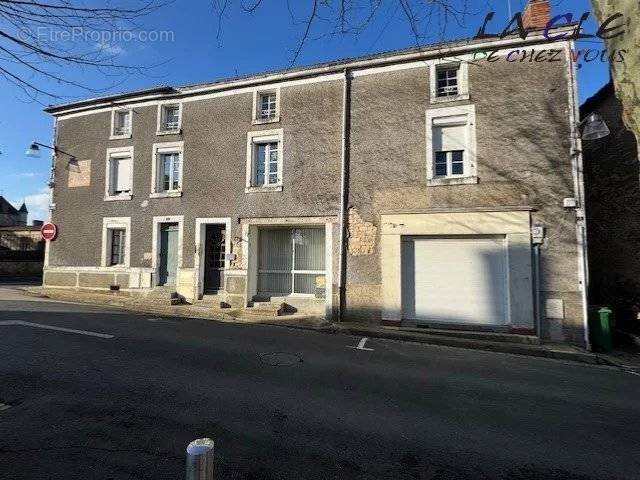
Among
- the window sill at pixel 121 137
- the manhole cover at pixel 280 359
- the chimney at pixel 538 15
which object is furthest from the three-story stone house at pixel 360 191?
the manhole cover at pixel 280 359

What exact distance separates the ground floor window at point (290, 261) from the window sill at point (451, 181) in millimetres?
3643

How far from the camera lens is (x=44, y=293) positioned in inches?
547

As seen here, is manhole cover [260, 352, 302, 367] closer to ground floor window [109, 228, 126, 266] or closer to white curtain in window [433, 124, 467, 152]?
white curtain in window [433, 124, 467, 152]

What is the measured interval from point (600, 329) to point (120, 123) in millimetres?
17183

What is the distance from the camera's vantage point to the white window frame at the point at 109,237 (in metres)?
13.6

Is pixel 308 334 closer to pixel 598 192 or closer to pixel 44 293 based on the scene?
pixel 598 192

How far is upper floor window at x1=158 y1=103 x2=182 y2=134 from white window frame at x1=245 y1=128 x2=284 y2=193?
3.28 m

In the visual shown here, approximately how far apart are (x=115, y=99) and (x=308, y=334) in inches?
488

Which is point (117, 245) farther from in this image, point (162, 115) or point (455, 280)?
point (455, 280)

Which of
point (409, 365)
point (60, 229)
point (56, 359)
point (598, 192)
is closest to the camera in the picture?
point (56, 359)

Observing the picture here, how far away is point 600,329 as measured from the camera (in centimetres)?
851

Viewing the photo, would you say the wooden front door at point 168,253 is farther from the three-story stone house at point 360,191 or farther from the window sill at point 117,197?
the window sill at point 117,197

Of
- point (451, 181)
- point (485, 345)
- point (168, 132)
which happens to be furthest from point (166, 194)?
point (485, 345)

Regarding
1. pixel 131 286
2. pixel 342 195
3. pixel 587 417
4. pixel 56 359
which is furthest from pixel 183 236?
pixel 587 417
